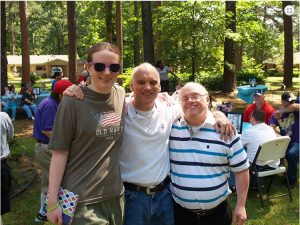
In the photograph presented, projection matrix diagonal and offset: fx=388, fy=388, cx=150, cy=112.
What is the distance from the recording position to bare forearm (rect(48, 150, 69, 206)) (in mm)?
2232

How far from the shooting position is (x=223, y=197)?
2701 millimetres

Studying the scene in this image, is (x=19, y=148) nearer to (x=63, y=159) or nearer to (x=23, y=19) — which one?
(x=63, y=159)

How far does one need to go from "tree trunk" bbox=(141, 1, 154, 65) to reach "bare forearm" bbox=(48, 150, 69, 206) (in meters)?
8.43

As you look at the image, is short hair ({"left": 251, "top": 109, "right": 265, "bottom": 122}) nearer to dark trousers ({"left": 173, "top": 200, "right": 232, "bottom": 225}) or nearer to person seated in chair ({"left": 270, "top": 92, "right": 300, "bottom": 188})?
person seated in chair ({"left": 270, "top": 92, "right": 300, "bottom": 188})

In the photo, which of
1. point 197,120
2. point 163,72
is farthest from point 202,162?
point 163,72

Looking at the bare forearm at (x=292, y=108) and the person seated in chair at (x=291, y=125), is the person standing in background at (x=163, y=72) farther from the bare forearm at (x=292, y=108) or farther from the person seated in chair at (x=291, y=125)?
the bare forearm at (x=292, y=108)

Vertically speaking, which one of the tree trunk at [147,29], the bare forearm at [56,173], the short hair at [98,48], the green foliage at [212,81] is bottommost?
the bare forearm at [56,173]

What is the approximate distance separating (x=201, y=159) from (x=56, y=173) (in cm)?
93

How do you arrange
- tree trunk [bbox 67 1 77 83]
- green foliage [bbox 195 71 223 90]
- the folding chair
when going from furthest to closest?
green foliage [bbox 195 71 223 90] < tree trunk [bbox 67 1 77 83] < the folding chair

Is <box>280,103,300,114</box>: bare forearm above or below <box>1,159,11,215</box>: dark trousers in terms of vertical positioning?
above

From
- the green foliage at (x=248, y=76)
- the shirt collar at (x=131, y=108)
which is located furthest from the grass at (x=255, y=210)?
the green foliage at (x=248, y=76)

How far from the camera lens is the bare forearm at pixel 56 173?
223cm

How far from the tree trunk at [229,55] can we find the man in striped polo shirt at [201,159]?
11.6 m

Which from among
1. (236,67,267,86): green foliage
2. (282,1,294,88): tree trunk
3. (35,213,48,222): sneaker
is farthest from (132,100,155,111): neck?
(236,67,267,86): green foliage
